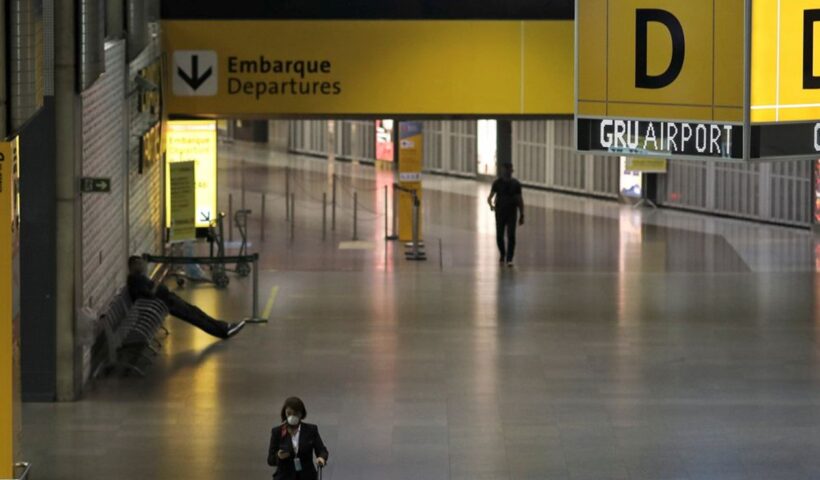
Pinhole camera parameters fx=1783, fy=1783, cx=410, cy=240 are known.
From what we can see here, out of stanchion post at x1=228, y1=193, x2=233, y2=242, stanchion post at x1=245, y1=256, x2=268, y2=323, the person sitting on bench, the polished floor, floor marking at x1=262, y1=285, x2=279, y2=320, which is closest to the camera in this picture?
the polished floor

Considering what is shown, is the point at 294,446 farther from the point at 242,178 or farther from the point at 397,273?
the point at 242,178

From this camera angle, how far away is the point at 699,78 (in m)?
11.5

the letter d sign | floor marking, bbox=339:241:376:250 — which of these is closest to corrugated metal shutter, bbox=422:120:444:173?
floor marking, bbox=339:241:376:250

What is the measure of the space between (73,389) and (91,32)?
3.35 metres

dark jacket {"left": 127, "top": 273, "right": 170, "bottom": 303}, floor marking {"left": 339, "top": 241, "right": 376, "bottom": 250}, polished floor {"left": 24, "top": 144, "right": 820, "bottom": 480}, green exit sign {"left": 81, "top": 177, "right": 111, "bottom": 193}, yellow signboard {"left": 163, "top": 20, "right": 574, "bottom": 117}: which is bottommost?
polished floor {"left": 24, "top": 144, "right": 820, "bottom": 480}

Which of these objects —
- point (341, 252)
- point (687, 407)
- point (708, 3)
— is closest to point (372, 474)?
point (687, 407)

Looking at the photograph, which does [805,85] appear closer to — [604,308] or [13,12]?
[13,12]

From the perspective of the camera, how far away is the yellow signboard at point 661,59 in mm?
11242

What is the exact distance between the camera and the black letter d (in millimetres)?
10844

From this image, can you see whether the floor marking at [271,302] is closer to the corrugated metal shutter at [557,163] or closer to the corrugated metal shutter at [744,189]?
the corrugated metal shutter at [744,189]

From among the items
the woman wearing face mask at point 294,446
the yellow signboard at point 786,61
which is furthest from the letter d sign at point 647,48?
the woman wearing face mask at point 294,446

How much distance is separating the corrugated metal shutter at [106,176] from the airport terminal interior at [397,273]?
0.23 feet

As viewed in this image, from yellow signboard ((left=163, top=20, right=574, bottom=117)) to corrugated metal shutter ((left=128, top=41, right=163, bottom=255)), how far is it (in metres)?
0.71

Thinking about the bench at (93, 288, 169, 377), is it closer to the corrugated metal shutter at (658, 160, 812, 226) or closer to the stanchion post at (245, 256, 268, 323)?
the stanchion post at (245, 256, 268, 323)
